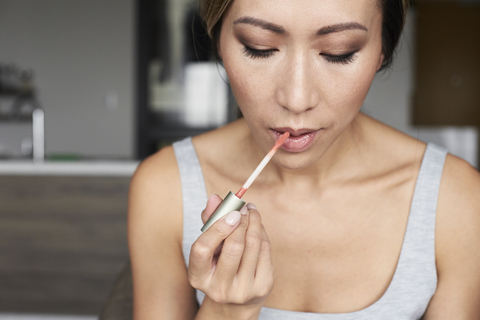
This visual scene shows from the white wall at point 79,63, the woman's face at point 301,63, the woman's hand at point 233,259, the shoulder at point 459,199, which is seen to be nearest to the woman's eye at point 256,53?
the woman's face at point 301,63

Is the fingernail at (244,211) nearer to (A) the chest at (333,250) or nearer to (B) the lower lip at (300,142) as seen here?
(B) the lower lip at (300,142)

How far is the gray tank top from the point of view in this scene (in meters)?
0.91

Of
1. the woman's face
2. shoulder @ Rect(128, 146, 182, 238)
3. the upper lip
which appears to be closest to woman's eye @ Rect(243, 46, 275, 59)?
the woman's face

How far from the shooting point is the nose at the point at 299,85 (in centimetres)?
72

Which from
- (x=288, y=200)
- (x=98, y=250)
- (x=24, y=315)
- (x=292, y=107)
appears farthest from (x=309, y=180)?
(x=24, y=315)

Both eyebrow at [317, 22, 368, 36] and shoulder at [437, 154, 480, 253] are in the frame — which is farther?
shoulder at [437, 154, 480, 253]

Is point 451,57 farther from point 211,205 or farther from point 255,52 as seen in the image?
point 211,205

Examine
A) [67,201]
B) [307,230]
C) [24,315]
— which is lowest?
[24,315]

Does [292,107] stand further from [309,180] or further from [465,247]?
[465,247]

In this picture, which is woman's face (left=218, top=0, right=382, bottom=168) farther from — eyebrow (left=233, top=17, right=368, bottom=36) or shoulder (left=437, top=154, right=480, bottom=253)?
shoulder (left=437, top=154, right=480, bottom=253)

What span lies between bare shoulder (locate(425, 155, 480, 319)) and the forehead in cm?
43

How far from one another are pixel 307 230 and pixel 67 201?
2.00 metres

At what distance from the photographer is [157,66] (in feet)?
15.8

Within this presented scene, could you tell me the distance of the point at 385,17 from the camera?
0.80m
